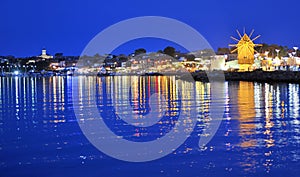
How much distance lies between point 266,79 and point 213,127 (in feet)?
133

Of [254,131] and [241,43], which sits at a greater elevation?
[241,43]

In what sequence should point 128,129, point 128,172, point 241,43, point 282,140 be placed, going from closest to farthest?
point 128,172 → point 282,140 → point 128,129 → point 241,43

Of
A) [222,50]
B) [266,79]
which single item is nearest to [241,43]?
[266,79]

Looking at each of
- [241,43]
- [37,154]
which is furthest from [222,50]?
[37,154]

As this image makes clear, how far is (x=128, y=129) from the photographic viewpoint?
41.9ft

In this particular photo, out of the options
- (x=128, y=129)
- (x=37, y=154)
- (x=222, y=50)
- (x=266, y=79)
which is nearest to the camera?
(x=37, y=154)

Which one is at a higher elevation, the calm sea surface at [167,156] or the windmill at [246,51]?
the windmill at [246,51]

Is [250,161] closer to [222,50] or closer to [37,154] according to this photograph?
[37,154]

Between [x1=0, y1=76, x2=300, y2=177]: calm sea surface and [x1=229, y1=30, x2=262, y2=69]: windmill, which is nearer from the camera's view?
[x1=0, y1=76, x2=300, y2=177]: calm sea surface

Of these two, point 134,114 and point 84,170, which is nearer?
point 84,170

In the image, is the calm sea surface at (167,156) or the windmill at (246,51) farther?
the windmill at (246,51)

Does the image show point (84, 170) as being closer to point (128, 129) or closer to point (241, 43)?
point (128, 129)

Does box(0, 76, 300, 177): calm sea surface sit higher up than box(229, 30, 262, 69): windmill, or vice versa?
box(229, 30, 262, 69): windmill

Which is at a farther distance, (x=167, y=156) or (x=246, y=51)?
(x=246, y=51)
